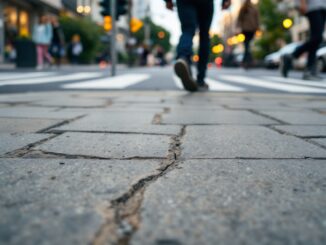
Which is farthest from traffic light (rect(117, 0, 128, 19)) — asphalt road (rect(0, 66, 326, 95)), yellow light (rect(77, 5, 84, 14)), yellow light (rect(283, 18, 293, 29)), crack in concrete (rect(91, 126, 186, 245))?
yellow light (rect(77, 5, 84, 14))

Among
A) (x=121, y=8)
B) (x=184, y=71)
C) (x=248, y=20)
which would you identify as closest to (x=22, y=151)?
(x=184, y=71)

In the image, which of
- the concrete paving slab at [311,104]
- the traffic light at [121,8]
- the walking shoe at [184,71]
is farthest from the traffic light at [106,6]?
the concrete paving slab at [311,104]

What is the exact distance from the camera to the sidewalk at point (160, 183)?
0.77 meters

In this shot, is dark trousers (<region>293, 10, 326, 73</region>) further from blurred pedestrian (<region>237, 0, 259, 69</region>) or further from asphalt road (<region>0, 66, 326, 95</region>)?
blurred pedestrian (<region>237, 0, 259, 69</region>)

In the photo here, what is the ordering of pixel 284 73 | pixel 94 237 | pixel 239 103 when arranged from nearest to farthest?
1. pixel 94 237
2. pixel 239 103
3. pixel 284 73

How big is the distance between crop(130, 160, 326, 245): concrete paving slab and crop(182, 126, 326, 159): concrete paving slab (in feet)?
0.59

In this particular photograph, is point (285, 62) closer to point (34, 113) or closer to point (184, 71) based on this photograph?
point (184, 71)

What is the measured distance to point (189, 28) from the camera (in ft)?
13.4

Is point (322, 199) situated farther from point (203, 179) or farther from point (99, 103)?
point (99, 103)

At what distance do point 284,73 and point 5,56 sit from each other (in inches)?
659

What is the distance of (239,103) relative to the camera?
3555 mm

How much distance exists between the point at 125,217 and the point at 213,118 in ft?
5.67

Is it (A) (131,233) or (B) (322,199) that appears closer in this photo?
(A) (131,233)

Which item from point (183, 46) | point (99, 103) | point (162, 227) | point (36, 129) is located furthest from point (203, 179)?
point (183, 46)
